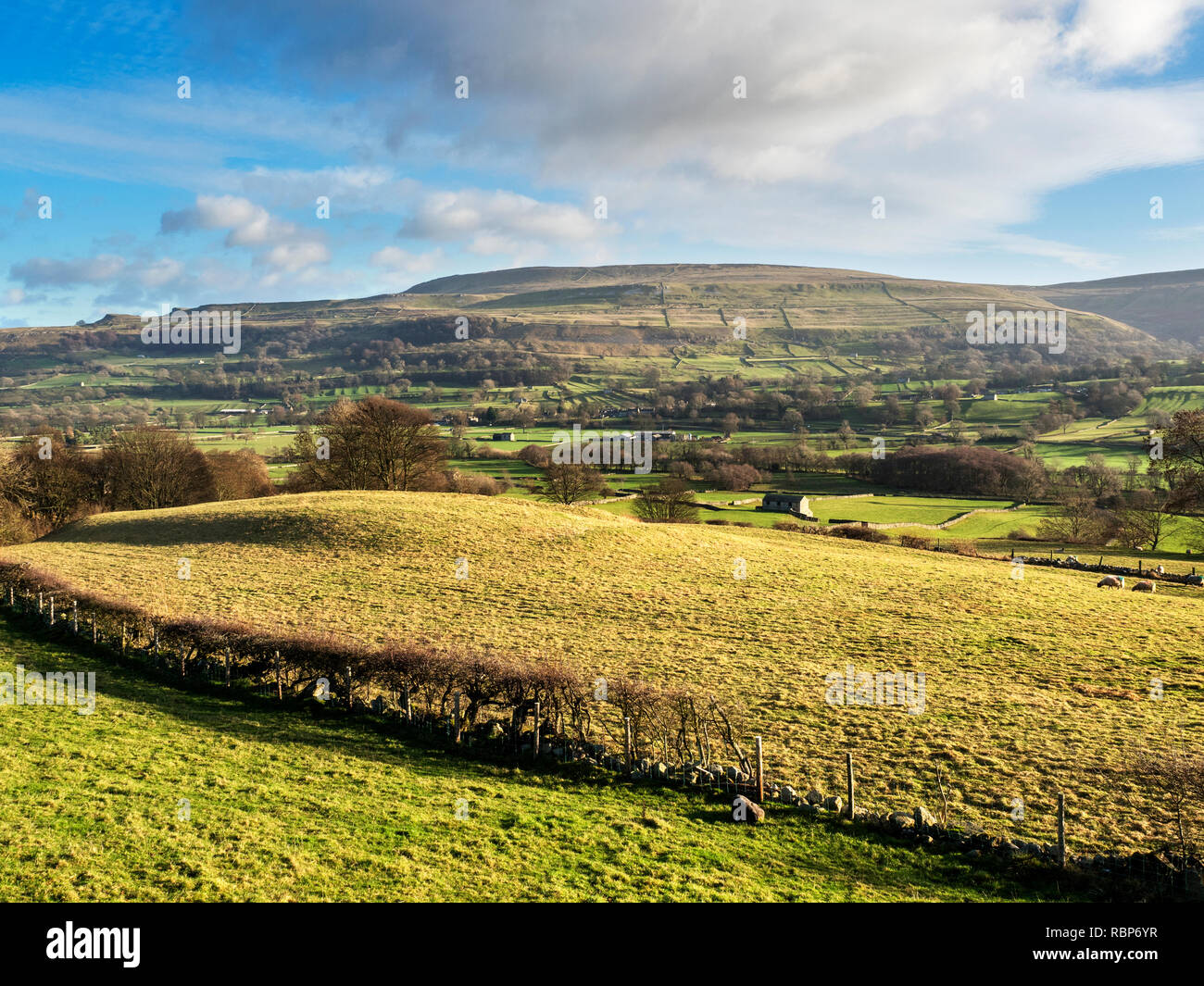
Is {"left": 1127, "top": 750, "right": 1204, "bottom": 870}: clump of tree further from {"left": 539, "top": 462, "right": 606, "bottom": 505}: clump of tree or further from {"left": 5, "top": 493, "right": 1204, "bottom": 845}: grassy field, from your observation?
{"left": 539, "top": 462, "right": 606, "bottom": 505}: clump of tree

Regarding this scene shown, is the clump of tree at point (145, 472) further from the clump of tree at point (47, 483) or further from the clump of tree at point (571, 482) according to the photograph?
the clump of tree at point (571, 482)

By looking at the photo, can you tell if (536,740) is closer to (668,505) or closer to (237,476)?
(668,505)

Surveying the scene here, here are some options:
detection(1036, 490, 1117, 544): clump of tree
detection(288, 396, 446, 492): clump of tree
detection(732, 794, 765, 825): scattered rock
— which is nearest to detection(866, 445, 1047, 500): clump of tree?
detection(1036, 490, 1117, 544): clump of tree

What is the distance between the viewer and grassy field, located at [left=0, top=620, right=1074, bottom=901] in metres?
11.8

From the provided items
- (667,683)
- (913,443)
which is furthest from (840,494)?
(667,683)

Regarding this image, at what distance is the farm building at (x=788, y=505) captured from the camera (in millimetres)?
90812

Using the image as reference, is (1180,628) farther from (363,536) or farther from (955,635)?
(363,536)

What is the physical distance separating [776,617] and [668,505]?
145 feet

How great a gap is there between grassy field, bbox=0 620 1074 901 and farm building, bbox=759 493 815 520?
7731 centimetres

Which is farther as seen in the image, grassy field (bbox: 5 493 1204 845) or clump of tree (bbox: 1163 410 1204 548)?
clump of tree (bbox: 1163 410 1204 548)

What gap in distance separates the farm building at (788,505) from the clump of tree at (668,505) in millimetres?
16633

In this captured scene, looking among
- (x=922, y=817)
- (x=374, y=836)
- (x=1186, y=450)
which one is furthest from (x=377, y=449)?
(x=1186, y=450)
